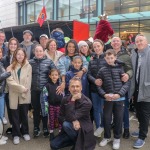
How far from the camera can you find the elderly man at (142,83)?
418 centimetres

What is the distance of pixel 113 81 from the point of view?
4.20 m

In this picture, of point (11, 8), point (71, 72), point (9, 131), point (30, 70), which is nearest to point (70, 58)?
point (71, 72)

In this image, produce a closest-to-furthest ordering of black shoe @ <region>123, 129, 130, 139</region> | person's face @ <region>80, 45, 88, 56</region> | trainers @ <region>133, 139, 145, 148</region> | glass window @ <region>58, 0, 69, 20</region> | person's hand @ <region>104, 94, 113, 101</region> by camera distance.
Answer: person's hand @ <region>104, 94, 113, 101</region> → trainers @ <region>133, 139, 145, 148</region> → black shoe @ <region>123, 129, 130, 139</region> → person's face @ <region>80, 45, 88, 56</region> → glass window @ <region>58, 0, 69, 20</region>

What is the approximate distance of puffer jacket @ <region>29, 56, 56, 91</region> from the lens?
14.8 ft

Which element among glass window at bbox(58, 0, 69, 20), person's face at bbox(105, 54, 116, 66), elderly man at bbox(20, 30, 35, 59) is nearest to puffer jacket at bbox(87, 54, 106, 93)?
person's face at bbox(105, 54, 116, 66)

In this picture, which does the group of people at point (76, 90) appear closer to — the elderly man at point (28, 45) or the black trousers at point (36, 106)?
the black trousers at point (36, 106)

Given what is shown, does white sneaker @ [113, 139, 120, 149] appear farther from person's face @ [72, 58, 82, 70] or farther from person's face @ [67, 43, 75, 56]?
person's face @ [67, 43, 75, 56]

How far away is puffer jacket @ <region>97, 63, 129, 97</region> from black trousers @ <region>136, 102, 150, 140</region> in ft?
1.33

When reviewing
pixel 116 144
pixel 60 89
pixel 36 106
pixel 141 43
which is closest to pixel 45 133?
pixel 36 106

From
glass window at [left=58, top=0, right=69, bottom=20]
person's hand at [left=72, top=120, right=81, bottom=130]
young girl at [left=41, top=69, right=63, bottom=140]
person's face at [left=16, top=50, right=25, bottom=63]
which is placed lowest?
person's hand at [left=72, top=120, right=81, bottom=130]

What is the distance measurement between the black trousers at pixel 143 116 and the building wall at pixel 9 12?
1119 inches

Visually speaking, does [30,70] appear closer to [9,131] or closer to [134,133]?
[9,131]

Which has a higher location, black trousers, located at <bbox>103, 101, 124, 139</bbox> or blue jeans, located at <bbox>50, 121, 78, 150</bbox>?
black trousers, located at <bbox>103, 101, 124, 139</bbox>

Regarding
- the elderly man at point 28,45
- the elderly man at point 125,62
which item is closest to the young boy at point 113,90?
the elderly man at point 125,62
